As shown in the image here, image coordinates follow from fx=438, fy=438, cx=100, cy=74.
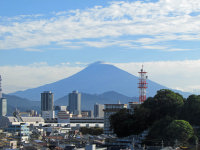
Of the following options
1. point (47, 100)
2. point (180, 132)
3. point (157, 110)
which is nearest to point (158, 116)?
point (157, 110)

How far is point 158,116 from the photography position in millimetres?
45406

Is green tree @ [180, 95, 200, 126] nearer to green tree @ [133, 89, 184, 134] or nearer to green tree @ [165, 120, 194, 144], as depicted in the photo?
green tree @ [133, 89, 184, 134]

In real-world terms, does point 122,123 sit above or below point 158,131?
above

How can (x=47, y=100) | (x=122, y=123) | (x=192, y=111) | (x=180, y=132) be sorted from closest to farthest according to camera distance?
(x=180, y=132) < (x=192, y=111) < (x=122, y=123) < (x=47, y=100)

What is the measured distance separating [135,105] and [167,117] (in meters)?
7.84

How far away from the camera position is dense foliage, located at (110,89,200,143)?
42031 millimetres

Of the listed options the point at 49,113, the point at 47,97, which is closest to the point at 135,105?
the point at 49,113

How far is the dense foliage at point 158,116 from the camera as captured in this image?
4203 centimetres

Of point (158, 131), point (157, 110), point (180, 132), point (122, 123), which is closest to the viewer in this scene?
point (180, 132)

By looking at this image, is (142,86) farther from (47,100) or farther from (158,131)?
(47,100)

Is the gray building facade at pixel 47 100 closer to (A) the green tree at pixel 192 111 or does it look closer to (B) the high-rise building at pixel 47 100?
(B) the high-rise building at pixel 47 100

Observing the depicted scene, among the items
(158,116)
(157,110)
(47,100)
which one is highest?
(47,100)

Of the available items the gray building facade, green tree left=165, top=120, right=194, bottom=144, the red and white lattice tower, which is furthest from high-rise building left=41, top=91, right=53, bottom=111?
green tree left=165, top=120, right=194, bottom=144

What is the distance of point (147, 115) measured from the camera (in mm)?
44625
